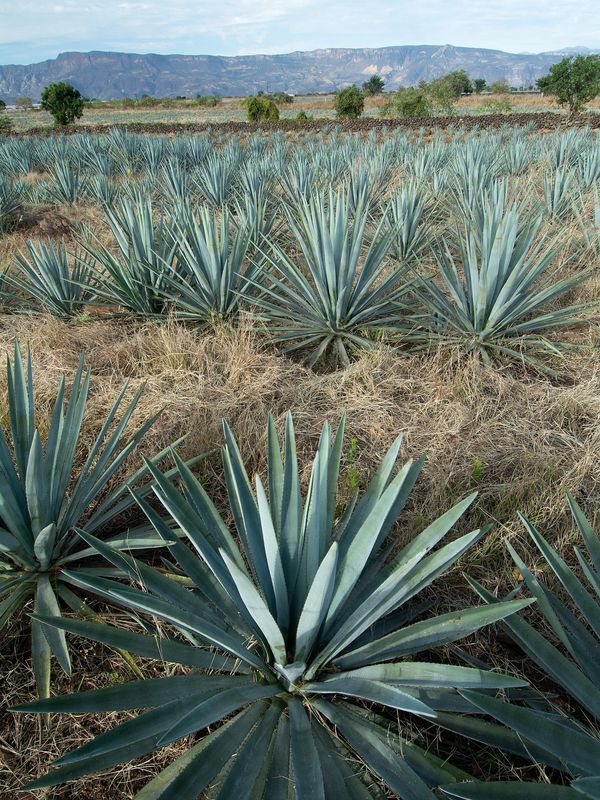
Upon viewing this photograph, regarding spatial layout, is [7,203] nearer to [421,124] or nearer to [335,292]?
[335,292]

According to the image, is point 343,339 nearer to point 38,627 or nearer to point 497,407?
point 497,407

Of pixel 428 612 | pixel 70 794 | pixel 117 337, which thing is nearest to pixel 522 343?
pixel 428 612

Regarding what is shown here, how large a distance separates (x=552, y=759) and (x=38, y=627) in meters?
1.44

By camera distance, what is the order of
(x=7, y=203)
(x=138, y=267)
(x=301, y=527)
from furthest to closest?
(x=7, y=203) → (x=138, y=267) → (x=301, y=527)

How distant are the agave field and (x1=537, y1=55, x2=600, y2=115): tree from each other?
24.5m

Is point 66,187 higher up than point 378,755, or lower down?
higher up

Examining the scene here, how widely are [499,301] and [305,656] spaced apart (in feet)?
8.03

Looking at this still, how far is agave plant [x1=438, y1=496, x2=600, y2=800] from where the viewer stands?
109 cm

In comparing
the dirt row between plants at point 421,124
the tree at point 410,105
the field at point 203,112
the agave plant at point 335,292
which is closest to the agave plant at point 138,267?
the agave plant at point 335,292

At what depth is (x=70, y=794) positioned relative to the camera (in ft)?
4.71

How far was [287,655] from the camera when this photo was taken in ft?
4.77

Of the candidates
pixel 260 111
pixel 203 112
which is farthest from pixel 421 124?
pixel 203 112

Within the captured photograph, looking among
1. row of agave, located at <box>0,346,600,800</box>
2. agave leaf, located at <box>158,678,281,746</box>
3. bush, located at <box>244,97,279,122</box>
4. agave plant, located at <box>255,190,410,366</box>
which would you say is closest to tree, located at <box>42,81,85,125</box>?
bush, located at <box>244,97,279,122</box>

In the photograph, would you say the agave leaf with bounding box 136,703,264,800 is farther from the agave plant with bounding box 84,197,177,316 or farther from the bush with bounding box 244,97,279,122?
the bush with bounding box 244,97,279,122
